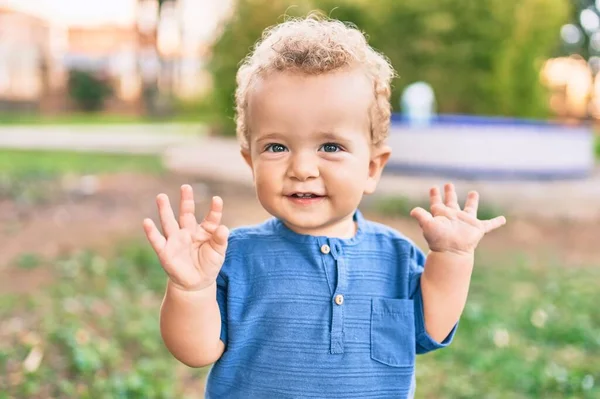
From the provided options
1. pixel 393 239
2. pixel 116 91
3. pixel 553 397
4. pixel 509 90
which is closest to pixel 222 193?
pixel 509 90

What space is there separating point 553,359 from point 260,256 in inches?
98.2

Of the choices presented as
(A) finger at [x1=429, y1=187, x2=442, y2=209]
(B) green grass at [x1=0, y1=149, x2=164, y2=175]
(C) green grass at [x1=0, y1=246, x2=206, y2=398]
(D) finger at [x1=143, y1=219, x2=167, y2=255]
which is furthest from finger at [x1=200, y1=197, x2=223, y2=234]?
(B) green grass at [x1=0, y1=149, x2=164, y2=175]

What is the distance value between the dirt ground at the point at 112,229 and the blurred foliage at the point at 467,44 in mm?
3158

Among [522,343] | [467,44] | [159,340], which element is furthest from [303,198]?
[467,44]

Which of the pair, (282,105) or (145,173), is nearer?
(282,105)

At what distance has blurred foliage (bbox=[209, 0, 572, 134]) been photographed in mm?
10609

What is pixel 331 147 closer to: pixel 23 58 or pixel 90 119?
pixel 90 119

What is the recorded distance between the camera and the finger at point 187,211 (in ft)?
5.29

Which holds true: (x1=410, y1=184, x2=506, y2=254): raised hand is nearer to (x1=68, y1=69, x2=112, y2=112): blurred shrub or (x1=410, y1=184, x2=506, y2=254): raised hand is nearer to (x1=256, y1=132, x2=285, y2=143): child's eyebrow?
(x1=256, y1=132, x2=285, y2=143): child's eyebrow

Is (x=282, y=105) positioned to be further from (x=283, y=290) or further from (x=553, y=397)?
(x=553, y=397)

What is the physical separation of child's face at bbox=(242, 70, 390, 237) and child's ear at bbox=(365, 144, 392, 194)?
10 cm

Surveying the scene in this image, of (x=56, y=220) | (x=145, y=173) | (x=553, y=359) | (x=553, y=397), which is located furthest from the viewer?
(x=145, y=173)

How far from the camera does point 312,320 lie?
1.63 meters

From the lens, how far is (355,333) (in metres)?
1.65
